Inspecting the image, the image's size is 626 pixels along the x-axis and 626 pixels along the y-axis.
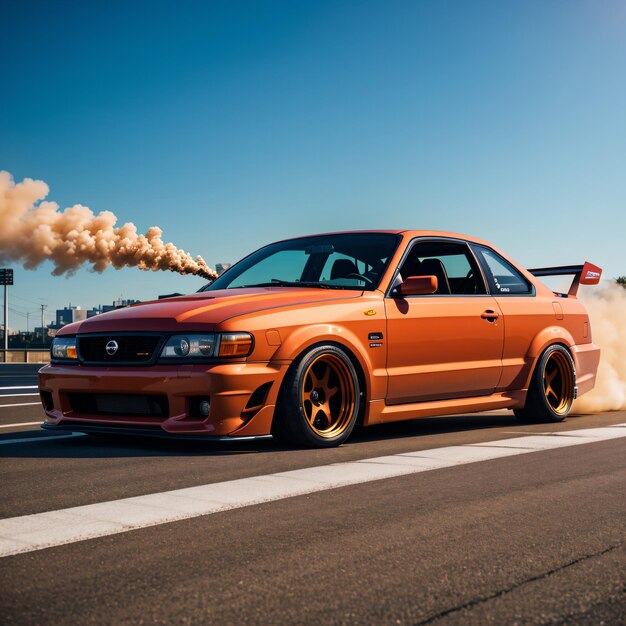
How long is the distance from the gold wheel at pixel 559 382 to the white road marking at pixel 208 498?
235 centimetres

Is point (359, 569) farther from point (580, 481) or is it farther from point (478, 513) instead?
point (580, 481)

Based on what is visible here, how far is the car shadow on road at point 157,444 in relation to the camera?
19.9ft

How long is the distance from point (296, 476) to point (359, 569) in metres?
1.94

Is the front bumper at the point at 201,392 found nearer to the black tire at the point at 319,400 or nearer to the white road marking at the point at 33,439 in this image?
the black tire at the point at 319,400

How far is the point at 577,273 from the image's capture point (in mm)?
9555

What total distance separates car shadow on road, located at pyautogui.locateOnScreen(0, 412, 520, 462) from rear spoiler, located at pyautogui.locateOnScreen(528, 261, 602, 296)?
6.96 ft

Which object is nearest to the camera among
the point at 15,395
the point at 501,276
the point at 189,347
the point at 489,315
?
the point at 189,347

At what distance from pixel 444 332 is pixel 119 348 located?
8.61 ft

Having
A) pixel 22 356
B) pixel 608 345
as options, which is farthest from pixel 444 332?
pixel 22 356

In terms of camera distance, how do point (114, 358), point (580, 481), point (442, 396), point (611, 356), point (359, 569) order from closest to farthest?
point (359, 569) < point (580, 481) < point (114, 358) < point (442, 396) < point (611, 356)

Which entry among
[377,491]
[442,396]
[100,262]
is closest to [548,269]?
[442,396]

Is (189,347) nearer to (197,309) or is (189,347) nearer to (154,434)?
(197,309)

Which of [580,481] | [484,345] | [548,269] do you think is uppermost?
[548,269]

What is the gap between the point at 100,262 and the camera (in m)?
47.2
